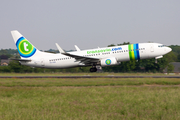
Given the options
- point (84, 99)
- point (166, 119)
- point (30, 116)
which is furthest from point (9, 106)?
point (166, 119)

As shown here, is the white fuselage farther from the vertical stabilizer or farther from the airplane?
the vertical stabilizer

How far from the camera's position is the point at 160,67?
62906 millimetres

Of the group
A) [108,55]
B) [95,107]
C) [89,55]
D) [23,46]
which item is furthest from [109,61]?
[95,107]

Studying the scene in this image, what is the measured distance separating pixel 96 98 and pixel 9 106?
592 centimetres

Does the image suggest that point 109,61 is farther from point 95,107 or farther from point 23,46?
point 95,107

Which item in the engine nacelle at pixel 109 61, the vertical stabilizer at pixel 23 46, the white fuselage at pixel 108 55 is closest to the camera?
the white fuselage at pixel 108 55

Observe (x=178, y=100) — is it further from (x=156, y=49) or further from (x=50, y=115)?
(x=156, y=49)

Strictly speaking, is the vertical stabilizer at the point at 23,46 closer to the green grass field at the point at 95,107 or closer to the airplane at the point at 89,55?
the airplane at the point at 89,55

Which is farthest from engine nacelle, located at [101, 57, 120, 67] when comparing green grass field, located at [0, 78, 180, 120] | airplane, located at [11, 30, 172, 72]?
green grass field, located at [0, 78, 180, 120]

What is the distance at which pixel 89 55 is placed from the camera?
35344mm

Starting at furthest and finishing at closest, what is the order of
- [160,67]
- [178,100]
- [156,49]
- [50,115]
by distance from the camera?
[160,67] < [156,49] < [178,100] < [50,115]

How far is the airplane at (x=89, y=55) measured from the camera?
3350 cm

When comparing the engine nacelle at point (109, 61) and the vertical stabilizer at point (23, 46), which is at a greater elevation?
the vertical stabilizer at point (23, 46)

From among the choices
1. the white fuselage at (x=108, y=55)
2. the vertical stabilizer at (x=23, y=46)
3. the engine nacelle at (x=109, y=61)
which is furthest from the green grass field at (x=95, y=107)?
the vertical stabilizer at (x=23, y=46)
